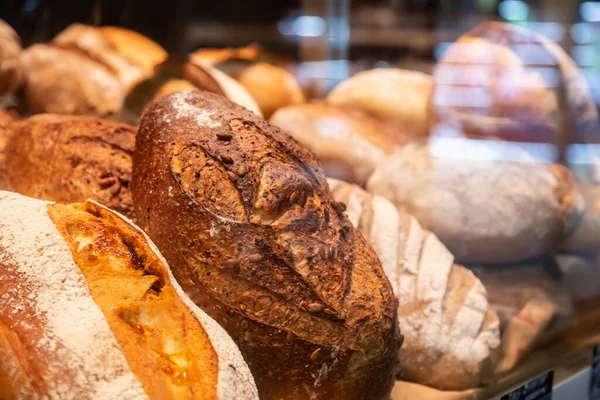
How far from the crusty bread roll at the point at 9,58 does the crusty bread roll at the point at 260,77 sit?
1.76 ft

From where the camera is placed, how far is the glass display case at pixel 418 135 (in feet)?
4.36

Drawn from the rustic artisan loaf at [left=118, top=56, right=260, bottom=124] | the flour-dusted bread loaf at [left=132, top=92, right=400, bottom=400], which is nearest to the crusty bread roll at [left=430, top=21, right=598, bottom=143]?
the rustic artisan loaf at [left=118, top=56, right=260, bottom=124]

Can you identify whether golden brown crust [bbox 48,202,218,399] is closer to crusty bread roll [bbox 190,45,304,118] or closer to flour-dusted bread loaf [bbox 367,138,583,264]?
flour-dusted bread loaf [bbox 367,138,583,264]

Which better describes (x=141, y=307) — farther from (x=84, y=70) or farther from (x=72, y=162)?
(x=84, y=70)

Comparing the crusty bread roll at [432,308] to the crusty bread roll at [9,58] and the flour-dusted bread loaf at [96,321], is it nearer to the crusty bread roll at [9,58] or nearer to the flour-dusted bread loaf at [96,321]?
the flour-dusted bread loaf at [96,321]

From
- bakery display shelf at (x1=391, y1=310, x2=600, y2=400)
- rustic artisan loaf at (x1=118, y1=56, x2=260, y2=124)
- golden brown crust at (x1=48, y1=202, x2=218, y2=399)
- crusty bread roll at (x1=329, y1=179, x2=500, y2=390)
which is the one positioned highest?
rustic artisan loaf at (x1=118, y1=56, x2=260, y2=124)

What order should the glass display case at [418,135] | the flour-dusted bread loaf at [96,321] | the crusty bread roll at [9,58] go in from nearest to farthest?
the flour-dusted bread loaf at [96,321] < the glass display case at [418,135] < the crusty bread roll at [9,58]

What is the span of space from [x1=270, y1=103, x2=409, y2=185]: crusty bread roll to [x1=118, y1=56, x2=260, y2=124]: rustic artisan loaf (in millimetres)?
181

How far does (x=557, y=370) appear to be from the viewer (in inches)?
57.2

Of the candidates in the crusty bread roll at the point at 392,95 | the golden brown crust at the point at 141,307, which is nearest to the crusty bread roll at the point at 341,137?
the crusty bread roll at the point at 392,95

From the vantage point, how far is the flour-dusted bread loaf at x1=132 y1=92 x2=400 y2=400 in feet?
3.29

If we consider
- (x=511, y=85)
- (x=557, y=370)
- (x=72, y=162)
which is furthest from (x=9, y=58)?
(x=557, y=370)

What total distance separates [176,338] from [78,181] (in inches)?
19.0

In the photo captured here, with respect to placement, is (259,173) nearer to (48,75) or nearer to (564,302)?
(48,75)
